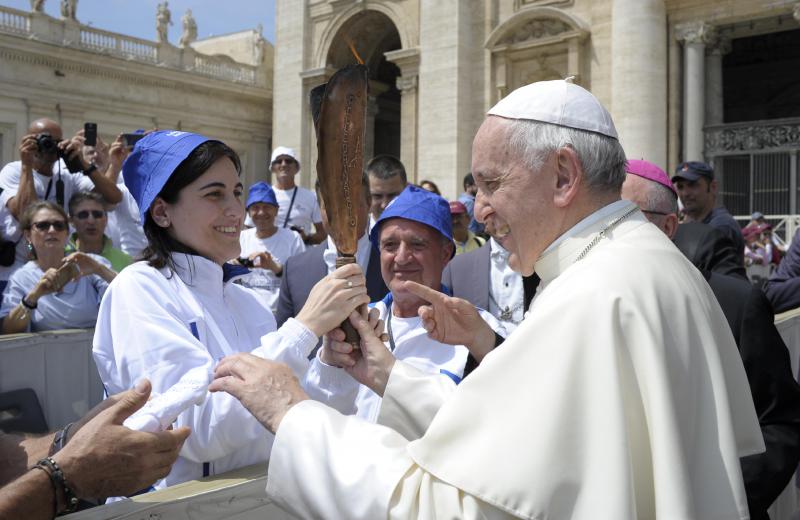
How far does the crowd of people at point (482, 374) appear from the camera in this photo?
1572 mm

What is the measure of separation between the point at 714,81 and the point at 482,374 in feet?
54.6

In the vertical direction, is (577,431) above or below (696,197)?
below

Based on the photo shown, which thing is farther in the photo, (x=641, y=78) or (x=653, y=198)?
(x=641, y=78)

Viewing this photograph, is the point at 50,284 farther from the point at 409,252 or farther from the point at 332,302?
the point at 332,302

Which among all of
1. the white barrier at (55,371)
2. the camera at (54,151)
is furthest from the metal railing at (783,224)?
the white barrier at (55,371)

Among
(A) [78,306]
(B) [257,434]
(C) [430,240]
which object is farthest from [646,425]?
(A) [78,306]

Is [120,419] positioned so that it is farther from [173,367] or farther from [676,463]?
[676,463]

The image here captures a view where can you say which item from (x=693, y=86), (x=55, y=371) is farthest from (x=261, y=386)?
(x=693, y=86)

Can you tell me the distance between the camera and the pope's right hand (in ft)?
7.96

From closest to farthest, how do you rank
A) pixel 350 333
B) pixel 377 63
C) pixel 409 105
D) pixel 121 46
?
pixel 350 333, pixel 409 105, pixel 121 46, pixel 377 63

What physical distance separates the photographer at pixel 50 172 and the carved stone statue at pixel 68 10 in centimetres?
1881

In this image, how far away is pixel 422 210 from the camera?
3660 mm

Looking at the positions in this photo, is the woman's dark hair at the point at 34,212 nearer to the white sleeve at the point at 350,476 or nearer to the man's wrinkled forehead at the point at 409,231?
the man's wrinkled forehead at the point at 409,231

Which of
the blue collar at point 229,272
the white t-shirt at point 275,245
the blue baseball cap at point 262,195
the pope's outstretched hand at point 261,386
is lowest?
the pope's outstretched hand at point 261,386
